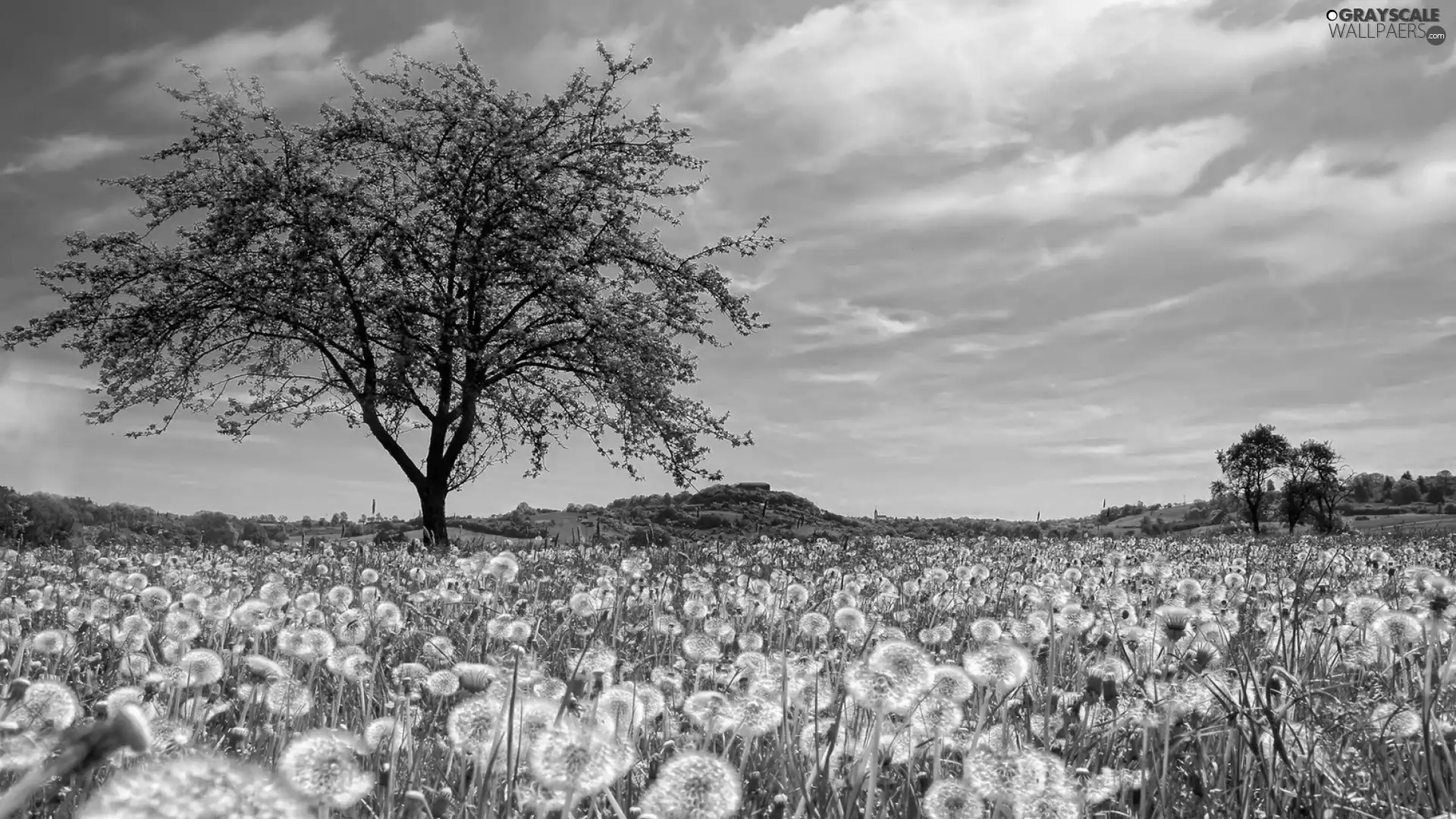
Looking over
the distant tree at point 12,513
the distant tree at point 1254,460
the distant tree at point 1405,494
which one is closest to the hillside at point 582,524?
the distant tree at point 12,513

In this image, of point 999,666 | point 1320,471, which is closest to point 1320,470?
point 1320,471

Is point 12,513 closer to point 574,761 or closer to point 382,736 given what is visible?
point 382,736

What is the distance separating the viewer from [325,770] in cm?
192

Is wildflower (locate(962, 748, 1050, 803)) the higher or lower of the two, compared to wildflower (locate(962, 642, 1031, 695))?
lower

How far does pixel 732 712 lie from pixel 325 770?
45.3 inches

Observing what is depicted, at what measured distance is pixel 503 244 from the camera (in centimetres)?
2872

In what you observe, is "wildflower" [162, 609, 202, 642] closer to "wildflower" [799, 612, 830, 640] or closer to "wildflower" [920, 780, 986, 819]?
"wildflower" [799, 612, 830, 640]

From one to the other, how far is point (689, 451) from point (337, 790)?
2678 centimetres

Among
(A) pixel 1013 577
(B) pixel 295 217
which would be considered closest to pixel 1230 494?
(B) pixel 295 217

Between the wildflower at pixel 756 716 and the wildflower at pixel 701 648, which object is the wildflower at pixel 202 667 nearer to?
the wildflower at pixel 701 648

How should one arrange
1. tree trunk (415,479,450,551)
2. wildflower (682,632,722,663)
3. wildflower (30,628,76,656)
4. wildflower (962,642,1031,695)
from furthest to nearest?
tree trunk (415,479,450,551) < wildflower (30,628,76,656) < wildflower (682,632,722,663) < wildflower (962,642,1031,695)

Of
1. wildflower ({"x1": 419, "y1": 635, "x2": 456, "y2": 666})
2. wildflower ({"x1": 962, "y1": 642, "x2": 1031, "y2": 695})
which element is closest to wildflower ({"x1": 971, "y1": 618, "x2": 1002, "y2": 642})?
wildflower ({"x1": 962, "y1": 642, "x2": 1031, "y2": 695})

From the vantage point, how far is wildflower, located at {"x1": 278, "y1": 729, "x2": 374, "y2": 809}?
1890 millimetres

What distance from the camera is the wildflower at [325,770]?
74.4 inches
